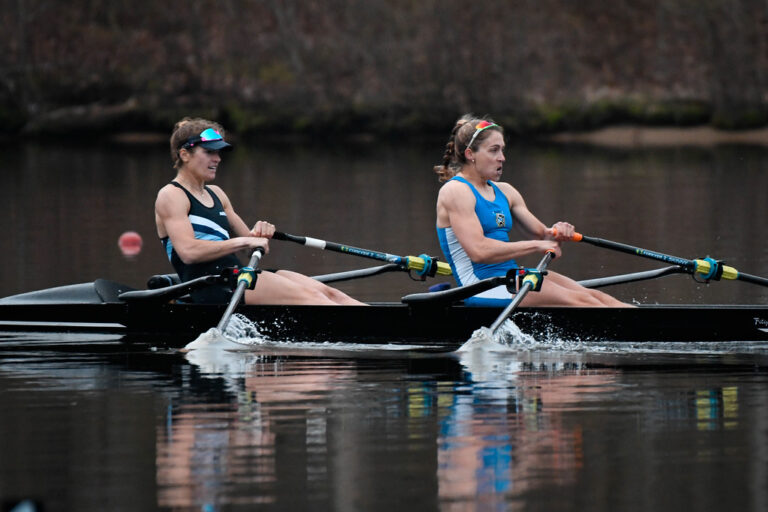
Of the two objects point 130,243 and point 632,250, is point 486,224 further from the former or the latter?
point 130,243

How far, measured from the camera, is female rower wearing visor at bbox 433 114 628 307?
859 cm

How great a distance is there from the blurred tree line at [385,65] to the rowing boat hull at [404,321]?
3014 cm

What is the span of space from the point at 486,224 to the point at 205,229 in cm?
172

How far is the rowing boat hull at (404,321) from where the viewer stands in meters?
8.66

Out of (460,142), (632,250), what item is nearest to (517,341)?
(632,250)

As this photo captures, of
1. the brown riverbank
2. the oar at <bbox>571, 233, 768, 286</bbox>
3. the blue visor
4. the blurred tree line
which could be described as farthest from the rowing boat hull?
the blurred tree line

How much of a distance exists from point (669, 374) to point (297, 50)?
36.5 meters

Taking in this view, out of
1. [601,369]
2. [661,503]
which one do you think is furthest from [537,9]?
[661,503]

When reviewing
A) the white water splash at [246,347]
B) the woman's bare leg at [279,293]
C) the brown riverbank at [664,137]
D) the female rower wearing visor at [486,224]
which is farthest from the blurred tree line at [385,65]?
the white water splash at [246,347]

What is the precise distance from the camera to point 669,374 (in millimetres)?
7938

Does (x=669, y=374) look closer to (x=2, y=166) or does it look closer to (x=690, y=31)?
(x=2, y=166)

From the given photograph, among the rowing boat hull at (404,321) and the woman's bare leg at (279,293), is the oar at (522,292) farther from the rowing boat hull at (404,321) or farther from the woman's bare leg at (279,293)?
the woman's bare leg at (279,293)

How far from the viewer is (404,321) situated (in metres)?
8.96

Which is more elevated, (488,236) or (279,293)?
(488,236)
